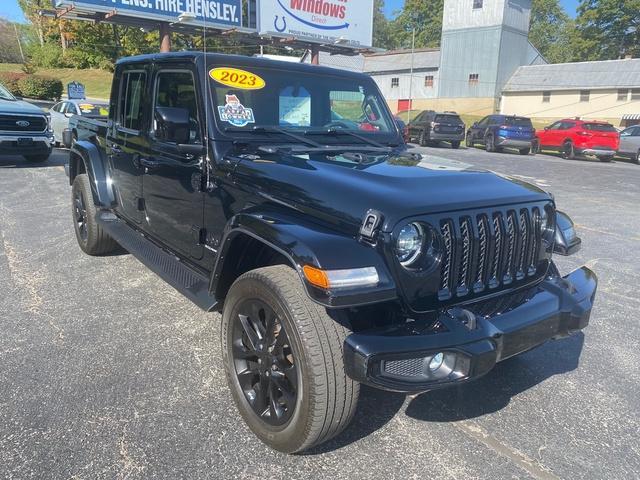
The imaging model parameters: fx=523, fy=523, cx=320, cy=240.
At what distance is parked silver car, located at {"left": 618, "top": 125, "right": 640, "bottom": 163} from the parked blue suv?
3268 millimetres

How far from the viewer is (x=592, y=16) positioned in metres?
52.2

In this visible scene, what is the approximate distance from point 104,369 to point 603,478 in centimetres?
281

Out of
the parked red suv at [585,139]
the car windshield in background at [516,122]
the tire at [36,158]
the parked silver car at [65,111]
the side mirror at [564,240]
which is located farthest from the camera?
the car windshield in background at [516,122]

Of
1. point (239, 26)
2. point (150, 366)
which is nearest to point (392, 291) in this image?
point (150, 366)

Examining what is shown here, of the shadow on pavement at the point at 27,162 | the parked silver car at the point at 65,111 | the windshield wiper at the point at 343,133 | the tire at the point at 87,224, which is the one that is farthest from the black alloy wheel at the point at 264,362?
the parked silver car at the point at 65,111

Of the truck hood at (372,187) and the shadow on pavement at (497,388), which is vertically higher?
the truck hood at (372,187)

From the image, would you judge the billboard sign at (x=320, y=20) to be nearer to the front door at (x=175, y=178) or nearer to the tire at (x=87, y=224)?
the tire at (x=87, y=224)

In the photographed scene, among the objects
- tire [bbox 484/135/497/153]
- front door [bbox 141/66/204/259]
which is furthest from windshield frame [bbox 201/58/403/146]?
tire [bbox 484/135/497/153]

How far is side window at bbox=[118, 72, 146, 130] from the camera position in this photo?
4.21m

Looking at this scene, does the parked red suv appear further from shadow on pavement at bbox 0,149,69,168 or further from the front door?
the front door

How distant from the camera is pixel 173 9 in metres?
19.6

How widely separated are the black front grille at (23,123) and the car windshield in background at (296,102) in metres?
9.44

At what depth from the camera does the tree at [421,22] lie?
76.3 meters

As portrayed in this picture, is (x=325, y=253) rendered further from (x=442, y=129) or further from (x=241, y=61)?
(x=442, y=129)
